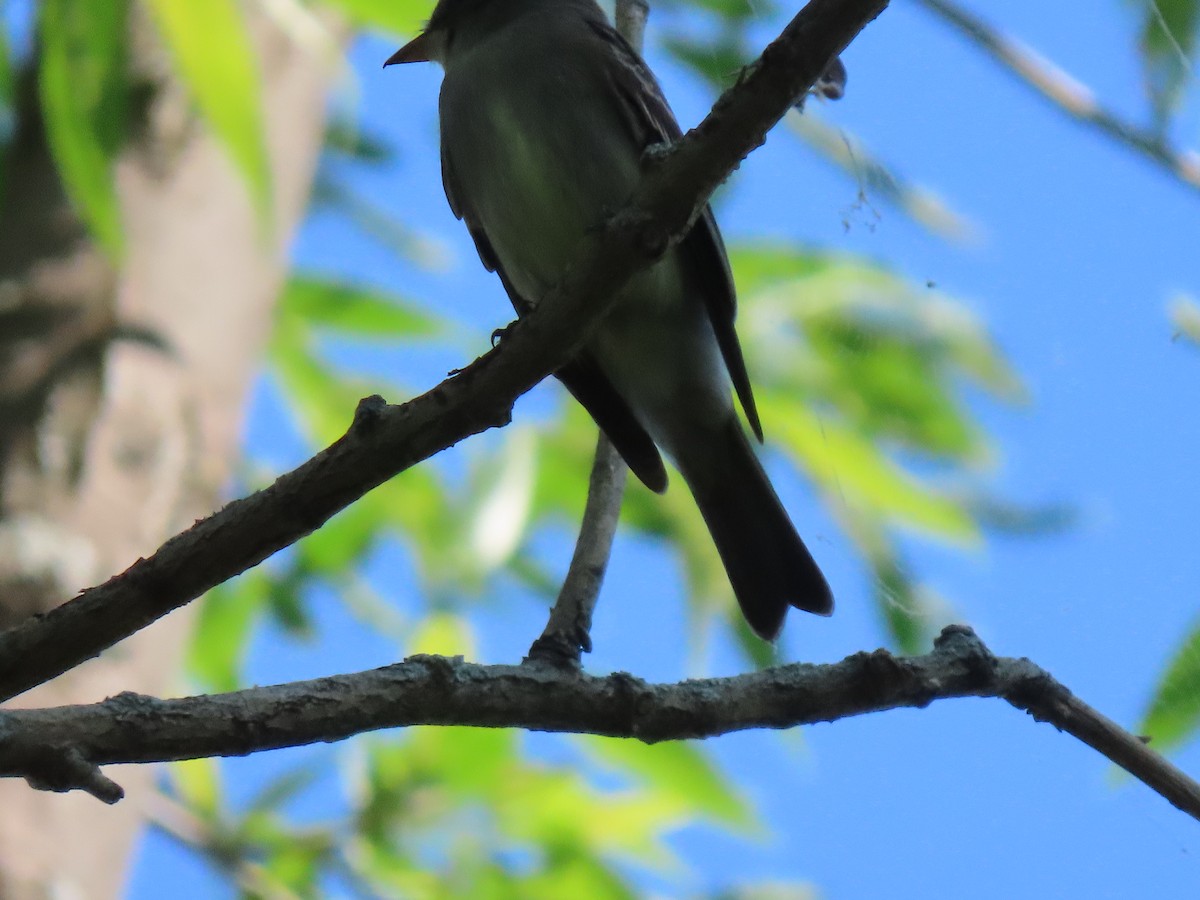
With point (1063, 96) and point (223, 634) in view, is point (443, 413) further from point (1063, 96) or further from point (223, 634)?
point (223, 634)

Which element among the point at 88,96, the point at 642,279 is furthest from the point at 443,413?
the point at 88,96

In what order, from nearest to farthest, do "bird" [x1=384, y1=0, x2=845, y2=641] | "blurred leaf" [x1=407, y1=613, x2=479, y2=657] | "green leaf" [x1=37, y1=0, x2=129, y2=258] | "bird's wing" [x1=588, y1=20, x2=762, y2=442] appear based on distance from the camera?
"bird's wing" [x1=588, y1=20, x2=762, y2=442] < "bird" [x1=384, y1=0, x2=845, y2=641] < "green leaf" [x1=37, y1=0, x2=129, y2=258] < "blurred leaf" [x1=407, y1=613, x2=479, y2=657]

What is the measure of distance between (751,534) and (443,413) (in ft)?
4.45

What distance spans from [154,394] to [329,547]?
1.43 m

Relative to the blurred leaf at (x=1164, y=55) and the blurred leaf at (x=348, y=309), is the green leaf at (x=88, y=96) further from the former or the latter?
the blurred leaf at (x=1164, y=55)

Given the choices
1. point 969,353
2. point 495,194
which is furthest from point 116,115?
point 969,353

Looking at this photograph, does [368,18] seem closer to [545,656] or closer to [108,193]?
[108,193]

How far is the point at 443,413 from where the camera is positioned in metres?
1.58

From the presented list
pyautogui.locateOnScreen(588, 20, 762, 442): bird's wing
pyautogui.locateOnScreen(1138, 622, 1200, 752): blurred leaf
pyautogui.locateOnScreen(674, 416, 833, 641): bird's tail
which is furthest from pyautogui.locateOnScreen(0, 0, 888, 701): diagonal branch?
pyautogui.locateOnScreen(674, 416, 833, 641): bird's tail

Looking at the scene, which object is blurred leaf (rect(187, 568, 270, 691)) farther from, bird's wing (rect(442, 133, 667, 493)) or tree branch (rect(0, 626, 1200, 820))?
tree branch (rect(0, 626, 1200, 820))

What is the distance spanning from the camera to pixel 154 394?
310 centimetres

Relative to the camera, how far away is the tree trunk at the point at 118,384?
9.05 ft

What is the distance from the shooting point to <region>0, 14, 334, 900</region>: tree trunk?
2.76 meters

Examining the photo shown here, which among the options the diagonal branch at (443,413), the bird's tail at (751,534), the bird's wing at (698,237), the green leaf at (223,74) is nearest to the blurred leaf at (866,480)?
the bird's tail at (751,534)
